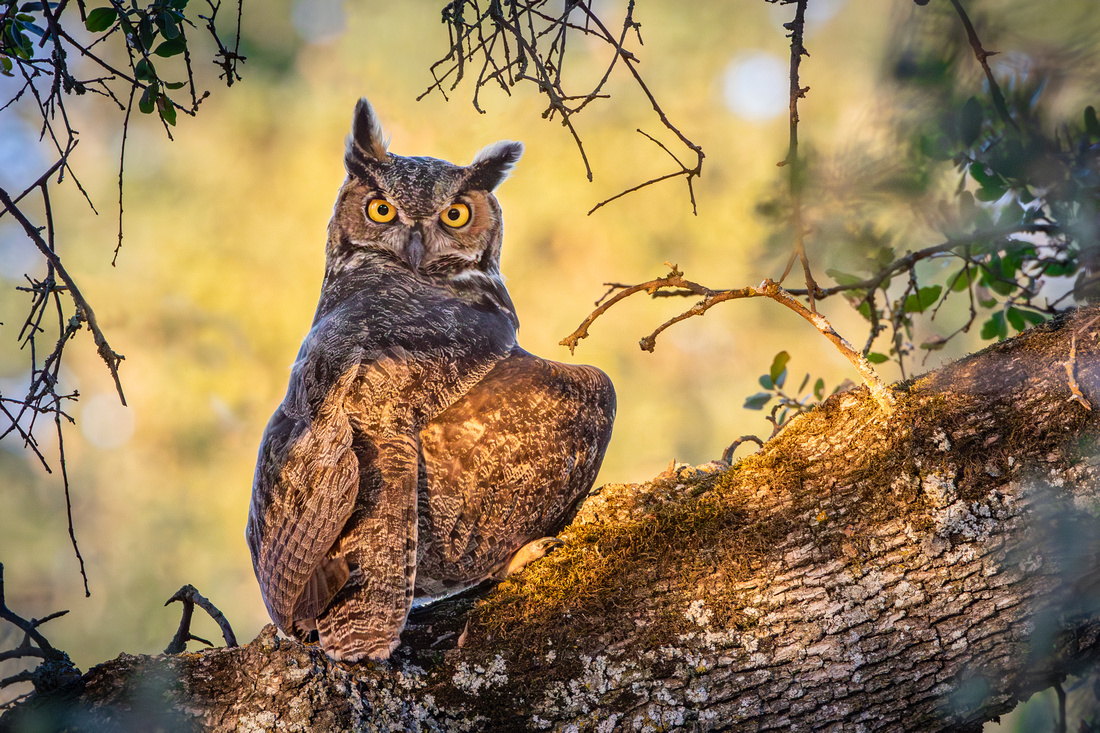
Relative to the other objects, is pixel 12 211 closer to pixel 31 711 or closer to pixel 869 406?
pixel 31 711

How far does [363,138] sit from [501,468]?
59.1 inches

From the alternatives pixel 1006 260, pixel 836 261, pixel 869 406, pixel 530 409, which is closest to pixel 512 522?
pixel 530 409

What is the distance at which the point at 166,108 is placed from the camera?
6.92 feet

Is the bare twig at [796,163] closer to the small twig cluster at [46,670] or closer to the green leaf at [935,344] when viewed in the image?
the green leaf at [935,344]

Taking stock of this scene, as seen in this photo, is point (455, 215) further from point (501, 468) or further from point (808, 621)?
point (808, 621)

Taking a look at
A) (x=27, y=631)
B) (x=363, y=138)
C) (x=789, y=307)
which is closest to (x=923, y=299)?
(x=789, y=307)

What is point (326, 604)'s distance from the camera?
1.73m

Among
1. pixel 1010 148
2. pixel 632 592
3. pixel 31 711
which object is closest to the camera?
pixel 1010 148

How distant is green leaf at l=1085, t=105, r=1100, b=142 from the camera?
44.5 inches

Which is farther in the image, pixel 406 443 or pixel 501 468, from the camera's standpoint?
pixel 501 468

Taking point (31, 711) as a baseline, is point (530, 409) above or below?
above

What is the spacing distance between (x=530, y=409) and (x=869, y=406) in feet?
2.98

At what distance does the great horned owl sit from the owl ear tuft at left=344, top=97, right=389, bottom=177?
21 cm

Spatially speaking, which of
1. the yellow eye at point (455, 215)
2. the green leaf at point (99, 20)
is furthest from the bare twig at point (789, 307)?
the green leaf at point (99, 20)
